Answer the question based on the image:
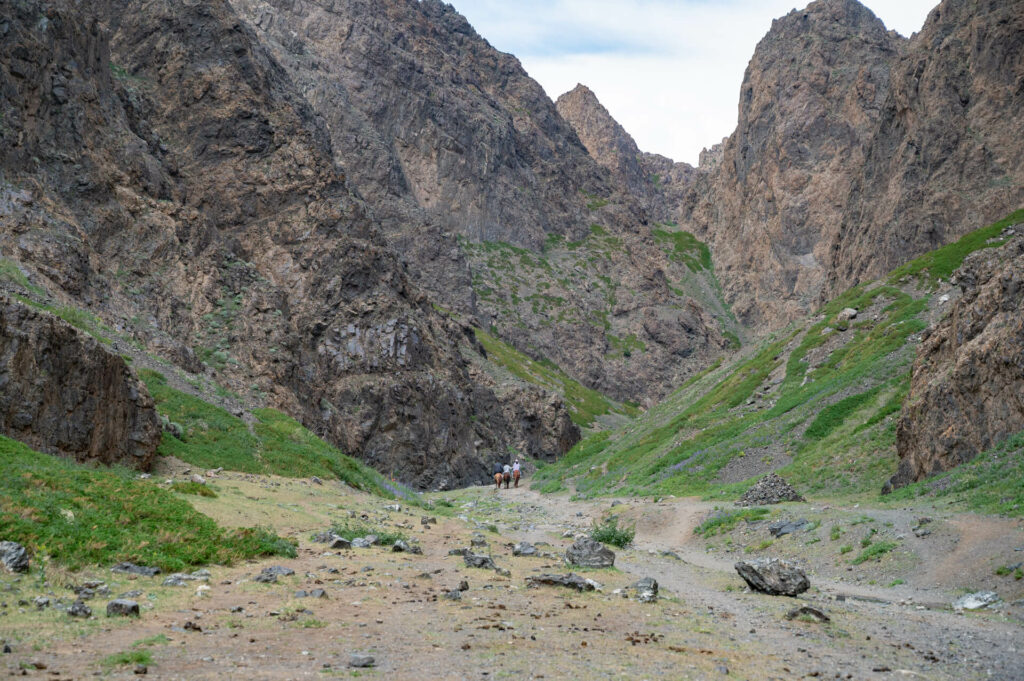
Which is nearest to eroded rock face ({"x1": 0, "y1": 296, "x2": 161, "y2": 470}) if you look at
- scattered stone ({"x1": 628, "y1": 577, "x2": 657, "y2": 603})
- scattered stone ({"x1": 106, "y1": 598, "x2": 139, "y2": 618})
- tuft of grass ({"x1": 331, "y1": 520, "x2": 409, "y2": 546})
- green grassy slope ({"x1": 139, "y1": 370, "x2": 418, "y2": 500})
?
green grassy slope ({"x1": 139, "y1": 370, "x2": 418, "y2": 500})

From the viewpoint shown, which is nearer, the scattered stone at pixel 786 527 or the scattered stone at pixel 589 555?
the scattered stone at pixel 589 555

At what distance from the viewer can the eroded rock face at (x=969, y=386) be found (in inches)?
907

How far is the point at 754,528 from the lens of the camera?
929 inches

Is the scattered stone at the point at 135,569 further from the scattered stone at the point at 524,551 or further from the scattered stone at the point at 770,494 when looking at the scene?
the scattered stone at the point at 770,494

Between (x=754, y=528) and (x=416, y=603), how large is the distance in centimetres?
1541

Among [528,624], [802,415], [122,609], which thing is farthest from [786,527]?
[802,415]

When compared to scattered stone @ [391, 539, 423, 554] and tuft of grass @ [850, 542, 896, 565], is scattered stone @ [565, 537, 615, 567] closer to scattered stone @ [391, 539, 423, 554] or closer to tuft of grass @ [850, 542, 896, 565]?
scattered stone @ [391, 539, 423, 554]

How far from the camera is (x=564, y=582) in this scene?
1367 cm

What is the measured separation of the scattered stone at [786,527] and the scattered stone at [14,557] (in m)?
19.6

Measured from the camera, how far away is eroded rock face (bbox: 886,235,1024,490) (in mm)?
23031

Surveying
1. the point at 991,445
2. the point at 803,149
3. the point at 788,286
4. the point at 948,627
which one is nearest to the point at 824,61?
the point at 803,149

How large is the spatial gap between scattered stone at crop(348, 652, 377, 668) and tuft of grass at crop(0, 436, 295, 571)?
6183 millimetres

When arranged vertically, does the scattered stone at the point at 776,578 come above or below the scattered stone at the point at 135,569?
above

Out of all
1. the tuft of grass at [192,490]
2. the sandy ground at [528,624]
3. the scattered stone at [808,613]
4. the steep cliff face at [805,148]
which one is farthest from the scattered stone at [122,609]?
the steep cliff face at [805,148]
